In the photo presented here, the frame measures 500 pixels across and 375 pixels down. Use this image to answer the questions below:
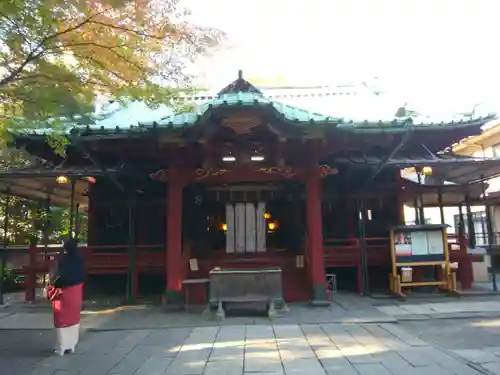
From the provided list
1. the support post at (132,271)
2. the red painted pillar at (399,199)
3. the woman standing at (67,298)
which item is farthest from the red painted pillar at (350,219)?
the woman standing at (67,298)

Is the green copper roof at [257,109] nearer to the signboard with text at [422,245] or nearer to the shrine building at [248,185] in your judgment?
the shrine building at [248,185]

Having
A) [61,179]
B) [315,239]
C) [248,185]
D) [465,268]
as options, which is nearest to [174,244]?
[315,239]

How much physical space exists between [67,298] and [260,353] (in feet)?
9.54

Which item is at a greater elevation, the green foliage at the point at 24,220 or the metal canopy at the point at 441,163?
the metal canopy at the point at 441,163

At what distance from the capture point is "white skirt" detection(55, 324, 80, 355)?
6.18 metres

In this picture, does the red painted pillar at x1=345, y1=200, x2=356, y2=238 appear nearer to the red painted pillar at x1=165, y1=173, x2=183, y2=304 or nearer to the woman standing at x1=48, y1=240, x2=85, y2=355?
the red painted pillar at x1=165, y1=173, x2=183, y2=304

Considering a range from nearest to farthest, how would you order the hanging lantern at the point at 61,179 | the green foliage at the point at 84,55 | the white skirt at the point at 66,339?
the green foliage at the point at 84,55 < the white skirt at the point at 66,339 < the hanging lantern at the point at 61,179

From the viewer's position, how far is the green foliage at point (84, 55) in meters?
4.99

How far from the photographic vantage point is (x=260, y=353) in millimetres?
5965

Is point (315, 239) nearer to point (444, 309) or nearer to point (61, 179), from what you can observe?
point (444, 309)

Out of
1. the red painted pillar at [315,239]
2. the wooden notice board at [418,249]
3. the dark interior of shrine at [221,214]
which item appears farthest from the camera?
the dark interior of shrine at [221,214]

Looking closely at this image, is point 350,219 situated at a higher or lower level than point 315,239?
higher

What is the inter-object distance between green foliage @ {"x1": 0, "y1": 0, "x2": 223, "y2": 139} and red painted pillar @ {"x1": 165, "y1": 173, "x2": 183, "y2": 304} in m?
4.01

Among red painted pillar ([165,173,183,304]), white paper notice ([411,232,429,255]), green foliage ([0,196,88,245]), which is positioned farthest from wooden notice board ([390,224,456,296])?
green foliage ([0,196,88,245])
